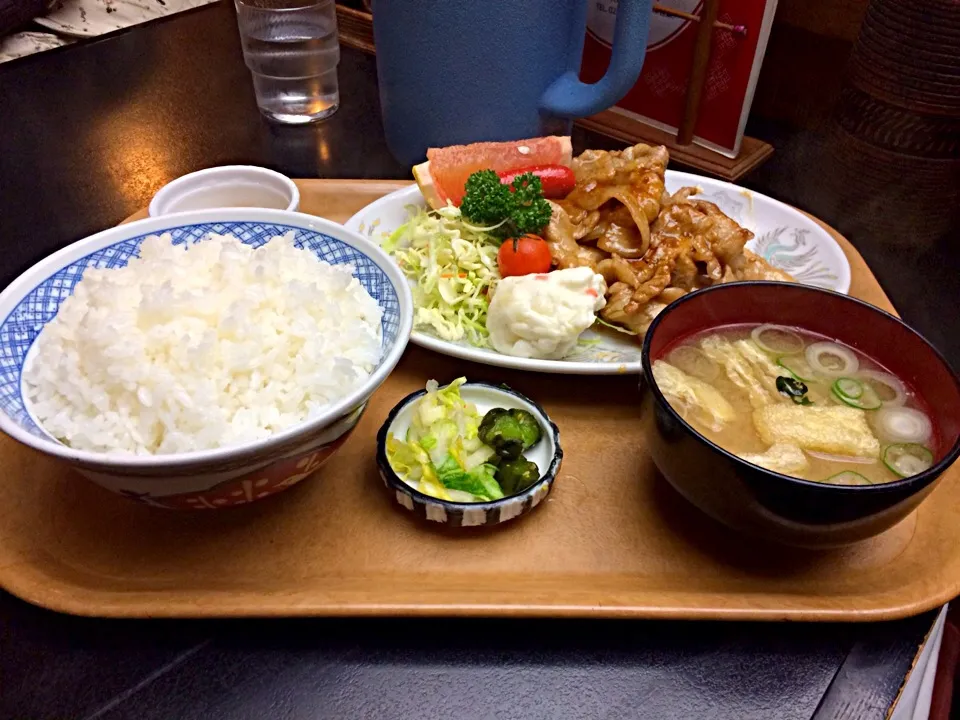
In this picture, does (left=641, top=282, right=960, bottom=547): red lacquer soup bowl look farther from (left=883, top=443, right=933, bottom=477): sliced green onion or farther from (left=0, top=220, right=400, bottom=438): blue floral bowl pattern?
(left=0, top=220, right=400, bottom=438): blue floral bowl pattern

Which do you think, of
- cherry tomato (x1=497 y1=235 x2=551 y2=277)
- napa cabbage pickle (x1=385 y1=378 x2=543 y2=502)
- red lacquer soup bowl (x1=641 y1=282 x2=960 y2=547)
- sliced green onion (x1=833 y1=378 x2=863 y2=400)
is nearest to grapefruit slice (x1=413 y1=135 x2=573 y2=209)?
cherry tomato (x1=497 y1=235 x2=551 y2=277)

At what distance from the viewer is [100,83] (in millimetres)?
3770

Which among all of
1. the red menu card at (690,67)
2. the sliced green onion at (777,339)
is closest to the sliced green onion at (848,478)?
the sliced green onion at (777,339)

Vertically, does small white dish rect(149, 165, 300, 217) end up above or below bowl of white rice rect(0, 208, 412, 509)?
below

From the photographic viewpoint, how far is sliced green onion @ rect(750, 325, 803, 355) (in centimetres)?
161

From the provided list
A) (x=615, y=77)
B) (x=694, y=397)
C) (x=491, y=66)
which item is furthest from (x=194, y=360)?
(x=615, y=77)

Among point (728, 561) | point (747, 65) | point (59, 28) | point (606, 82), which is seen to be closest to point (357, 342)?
point (728, 561)

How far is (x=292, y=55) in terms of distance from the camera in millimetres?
3271

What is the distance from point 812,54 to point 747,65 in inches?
40.0

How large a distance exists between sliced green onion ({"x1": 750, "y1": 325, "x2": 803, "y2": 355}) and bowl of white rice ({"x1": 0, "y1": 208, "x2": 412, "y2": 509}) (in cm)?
78

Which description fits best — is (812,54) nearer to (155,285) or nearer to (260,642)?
(155,285)

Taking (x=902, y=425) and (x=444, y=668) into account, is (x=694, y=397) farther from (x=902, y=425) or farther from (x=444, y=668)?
(x=444, y=668)

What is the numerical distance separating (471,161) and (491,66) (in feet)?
1.06

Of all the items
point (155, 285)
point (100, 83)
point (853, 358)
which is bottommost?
point (100, 83)
